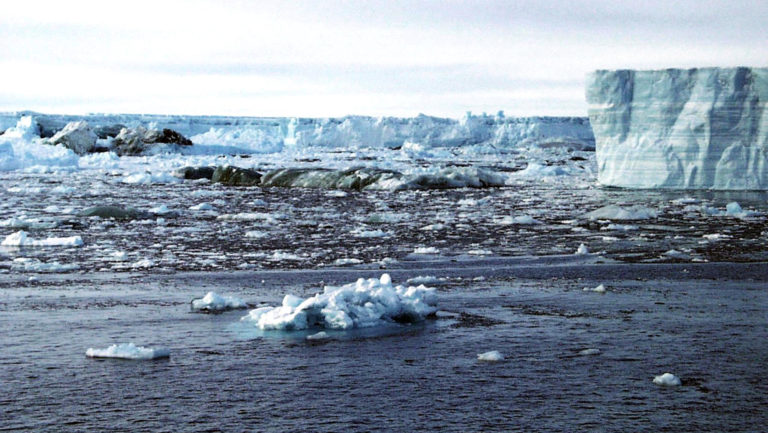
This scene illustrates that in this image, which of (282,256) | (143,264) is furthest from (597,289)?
(143,264)

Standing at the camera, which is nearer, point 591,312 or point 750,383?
point 750,383

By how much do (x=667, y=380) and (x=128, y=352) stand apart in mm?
3310

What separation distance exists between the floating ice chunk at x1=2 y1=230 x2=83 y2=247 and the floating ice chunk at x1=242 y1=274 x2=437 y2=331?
5.91 metres

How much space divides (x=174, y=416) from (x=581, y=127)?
67.2 meters

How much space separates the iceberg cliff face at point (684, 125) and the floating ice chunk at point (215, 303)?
1615 centimetres

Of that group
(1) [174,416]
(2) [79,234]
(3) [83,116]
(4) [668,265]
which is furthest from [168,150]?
(1) [174,416]

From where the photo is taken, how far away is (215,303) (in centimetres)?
774

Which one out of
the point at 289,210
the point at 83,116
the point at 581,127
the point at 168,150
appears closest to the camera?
the point at 289,210

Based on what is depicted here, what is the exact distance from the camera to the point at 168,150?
5028 cm

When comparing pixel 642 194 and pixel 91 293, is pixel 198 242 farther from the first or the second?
pixel 642 194

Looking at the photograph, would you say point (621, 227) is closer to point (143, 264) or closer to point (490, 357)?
point (143, 264)

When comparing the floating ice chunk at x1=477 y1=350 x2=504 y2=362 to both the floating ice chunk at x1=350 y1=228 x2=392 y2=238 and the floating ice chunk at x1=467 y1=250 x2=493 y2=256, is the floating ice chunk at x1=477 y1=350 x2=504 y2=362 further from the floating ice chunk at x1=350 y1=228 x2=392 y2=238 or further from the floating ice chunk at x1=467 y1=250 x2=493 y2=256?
the floating ice chunk at x1=350 y1=228 x2=392 y2=238

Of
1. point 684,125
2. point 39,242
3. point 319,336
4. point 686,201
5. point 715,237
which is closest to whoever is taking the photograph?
point 319,336

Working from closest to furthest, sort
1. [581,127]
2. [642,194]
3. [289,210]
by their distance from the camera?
[289,210] → [642,194] → [581,127]
